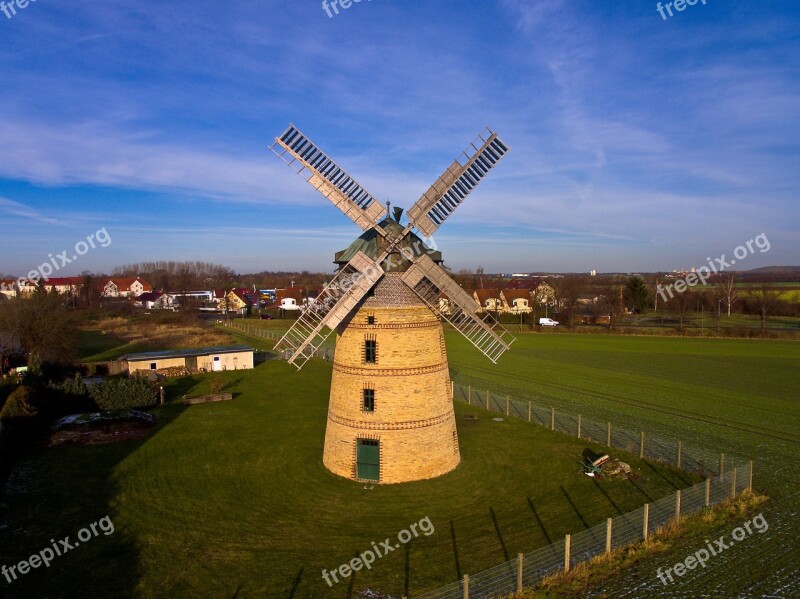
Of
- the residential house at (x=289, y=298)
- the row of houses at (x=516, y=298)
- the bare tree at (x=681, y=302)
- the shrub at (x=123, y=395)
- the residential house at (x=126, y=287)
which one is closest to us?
the shrub at (x=123, y=395)

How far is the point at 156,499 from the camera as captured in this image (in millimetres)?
17172

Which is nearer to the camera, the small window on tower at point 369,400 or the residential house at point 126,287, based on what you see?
the small window on tower at point 369,400

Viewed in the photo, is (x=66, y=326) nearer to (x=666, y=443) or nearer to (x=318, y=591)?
(x=318, y=591)

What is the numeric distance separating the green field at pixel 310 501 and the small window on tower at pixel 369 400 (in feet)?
9.14

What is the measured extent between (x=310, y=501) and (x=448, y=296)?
8.42 metres

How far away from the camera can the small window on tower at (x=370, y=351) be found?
18.3 m

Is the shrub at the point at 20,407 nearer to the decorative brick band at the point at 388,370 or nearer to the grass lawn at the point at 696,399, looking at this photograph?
the decorative brick band at the point at 388,370

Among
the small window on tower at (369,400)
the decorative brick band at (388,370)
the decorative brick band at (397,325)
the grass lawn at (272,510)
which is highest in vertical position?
the decorative brick band at (397,325)

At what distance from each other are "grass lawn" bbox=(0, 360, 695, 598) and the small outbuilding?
722 inches

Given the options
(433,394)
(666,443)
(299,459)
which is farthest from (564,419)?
(299,459)

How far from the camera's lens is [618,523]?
47.8 ft

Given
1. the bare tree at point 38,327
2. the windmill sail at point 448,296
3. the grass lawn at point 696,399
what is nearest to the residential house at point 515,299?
the grass lawn at point 696,399

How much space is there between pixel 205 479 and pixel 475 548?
1058cm

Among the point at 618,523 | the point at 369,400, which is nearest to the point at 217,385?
the point at 369,400
